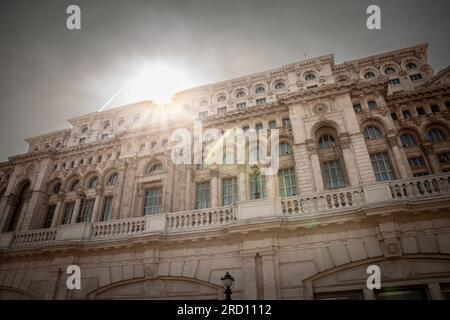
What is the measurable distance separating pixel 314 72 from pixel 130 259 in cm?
2300

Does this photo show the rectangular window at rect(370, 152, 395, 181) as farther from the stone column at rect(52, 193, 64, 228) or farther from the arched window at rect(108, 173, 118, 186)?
the stone column at rect(52, 193, 64, 228)

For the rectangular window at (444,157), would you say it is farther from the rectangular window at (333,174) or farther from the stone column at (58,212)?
the stone column at (58,212)

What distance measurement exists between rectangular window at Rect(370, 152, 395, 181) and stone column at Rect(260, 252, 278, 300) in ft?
38.2

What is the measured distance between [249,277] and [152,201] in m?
11.8

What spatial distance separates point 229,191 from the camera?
1981cm

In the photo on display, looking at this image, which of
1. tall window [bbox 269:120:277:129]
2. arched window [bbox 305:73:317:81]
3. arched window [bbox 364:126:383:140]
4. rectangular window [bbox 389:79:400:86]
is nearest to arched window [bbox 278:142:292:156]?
tall window [bbox 269:120:277:129]

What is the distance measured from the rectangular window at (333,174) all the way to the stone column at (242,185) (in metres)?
5.69

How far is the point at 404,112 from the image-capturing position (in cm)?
2358

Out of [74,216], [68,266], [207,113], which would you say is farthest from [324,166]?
[74,216]

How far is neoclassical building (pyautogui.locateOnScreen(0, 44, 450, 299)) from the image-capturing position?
1127 centimetres

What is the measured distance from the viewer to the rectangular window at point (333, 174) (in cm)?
Result: 1784

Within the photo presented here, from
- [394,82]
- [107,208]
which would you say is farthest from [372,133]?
[107,208]

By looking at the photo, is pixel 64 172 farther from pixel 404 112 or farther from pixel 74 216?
pixel 404 112
